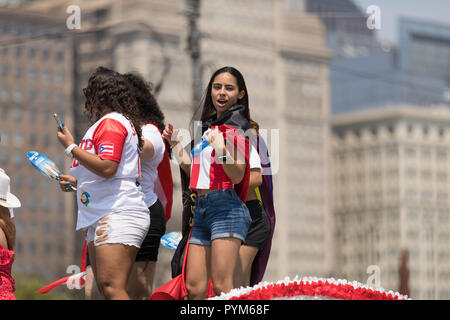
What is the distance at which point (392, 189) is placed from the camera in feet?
404

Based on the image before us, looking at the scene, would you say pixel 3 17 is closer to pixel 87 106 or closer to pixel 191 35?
pixel 191 35

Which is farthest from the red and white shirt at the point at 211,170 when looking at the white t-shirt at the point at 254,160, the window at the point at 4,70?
the window at the point at 4,70

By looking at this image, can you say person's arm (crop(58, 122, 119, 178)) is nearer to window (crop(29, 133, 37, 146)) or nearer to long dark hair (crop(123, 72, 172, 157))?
long dark hair (crop(123, 72, 172, 157))

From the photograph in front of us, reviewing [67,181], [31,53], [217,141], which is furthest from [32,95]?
[217,141]

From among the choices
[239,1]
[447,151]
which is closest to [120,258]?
[239,1]

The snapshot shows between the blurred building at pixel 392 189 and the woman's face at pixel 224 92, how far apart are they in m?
111

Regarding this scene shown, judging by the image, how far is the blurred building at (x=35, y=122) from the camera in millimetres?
99688

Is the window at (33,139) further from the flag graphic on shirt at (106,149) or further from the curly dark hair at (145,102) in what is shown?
the flag graphic on shirt at (106,149)

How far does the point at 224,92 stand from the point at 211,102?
0.81 ft

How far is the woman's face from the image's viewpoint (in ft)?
20.2

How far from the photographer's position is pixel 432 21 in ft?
573

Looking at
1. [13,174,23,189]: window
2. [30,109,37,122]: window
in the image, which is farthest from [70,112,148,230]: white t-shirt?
[30,109,37,122]: window
